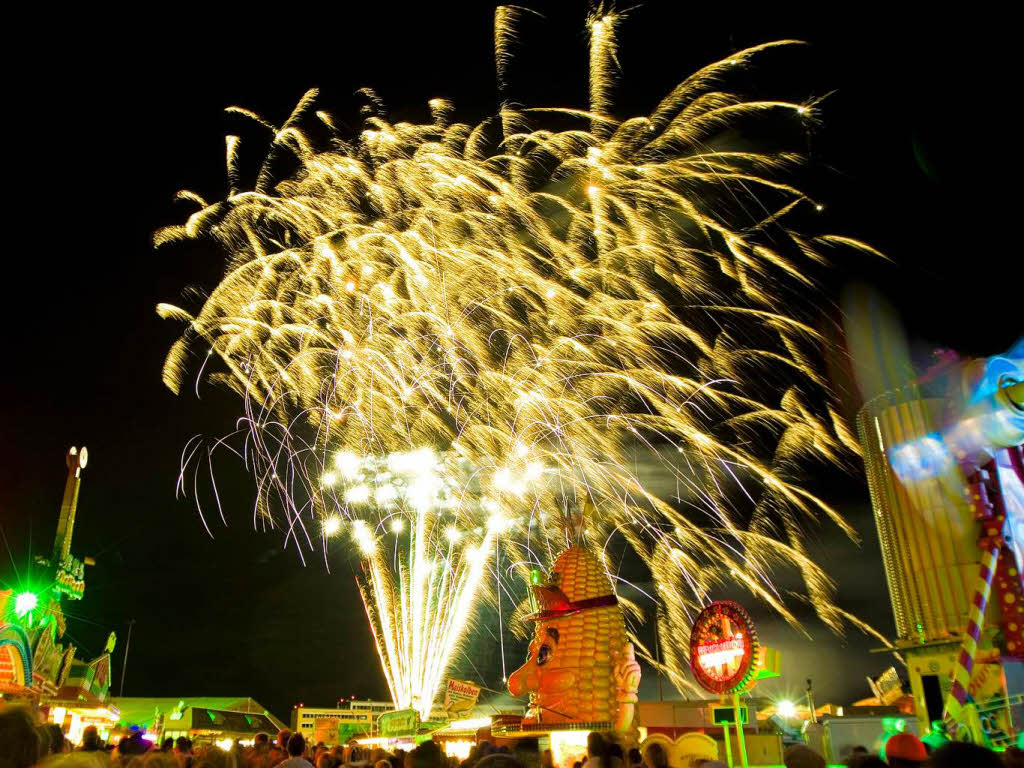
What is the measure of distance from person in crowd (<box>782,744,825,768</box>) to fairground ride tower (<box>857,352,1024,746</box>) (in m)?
8.79

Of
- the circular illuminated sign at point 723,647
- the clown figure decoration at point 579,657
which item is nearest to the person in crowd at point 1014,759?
the circular illuminated sign at point 723,647

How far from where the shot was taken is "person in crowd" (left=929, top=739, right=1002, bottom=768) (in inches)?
123

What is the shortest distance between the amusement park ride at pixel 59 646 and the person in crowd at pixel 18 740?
21369 mm

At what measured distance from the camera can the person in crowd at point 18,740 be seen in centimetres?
361

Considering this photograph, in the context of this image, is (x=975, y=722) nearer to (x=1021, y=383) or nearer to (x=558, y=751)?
(x=1021, y=383)

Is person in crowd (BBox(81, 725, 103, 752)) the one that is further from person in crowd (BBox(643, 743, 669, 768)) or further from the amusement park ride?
the amusement park ride

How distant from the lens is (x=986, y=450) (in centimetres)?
1515

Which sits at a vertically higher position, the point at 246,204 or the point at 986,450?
the point at 246,204

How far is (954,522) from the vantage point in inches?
735

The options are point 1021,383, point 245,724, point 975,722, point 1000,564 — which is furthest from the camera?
point 245,724

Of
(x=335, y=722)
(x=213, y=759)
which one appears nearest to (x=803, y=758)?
(x=213, y=759)

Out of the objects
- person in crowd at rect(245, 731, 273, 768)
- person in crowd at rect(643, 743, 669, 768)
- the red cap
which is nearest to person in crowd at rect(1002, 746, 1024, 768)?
the red cap

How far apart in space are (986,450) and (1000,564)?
2591 mm

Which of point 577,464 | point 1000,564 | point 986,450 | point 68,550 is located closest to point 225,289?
point 577,464
